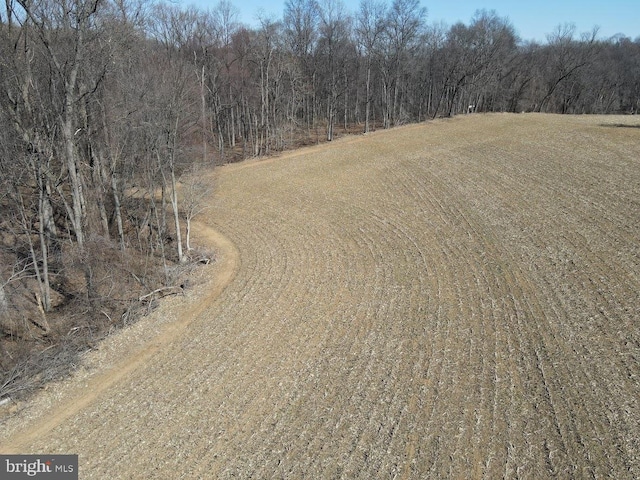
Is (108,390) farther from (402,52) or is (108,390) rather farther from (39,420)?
(402,52)

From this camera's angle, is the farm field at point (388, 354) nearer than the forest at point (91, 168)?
Yes

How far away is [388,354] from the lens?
13492mm

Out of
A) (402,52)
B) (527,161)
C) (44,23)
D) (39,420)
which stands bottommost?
(39,420)

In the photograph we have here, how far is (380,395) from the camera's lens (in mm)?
11875

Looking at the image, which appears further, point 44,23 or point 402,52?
point 402,52

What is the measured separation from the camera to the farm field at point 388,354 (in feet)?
33.2

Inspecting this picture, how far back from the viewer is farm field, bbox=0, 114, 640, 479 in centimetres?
1013

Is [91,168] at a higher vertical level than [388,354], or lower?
higher

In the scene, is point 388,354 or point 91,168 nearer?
point 388,354

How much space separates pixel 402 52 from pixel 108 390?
43.8 metres

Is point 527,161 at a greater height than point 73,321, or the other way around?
point 527,161

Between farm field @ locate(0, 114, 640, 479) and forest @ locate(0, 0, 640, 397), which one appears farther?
forest @ locate(0, 0, 640, 397)

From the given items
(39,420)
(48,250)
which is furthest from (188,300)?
(48,250)

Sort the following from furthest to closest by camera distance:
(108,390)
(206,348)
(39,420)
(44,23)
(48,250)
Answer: (48,250) → (44,23) → (206,348) → (108,390) → (39,420)
